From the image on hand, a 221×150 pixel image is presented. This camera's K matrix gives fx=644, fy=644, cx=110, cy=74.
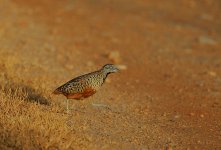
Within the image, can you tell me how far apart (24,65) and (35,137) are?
4.67 m

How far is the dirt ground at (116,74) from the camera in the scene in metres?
8.30

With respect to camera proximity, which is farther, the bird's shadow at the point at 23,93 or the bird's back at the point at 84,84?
the bird's shadow at the point at 23,93

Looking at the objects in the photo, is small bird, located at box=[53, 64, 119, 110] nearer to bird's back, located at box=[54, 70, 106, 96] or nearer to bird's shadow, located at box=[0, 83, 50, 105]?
bird's back, located at box=[54, 70, 106, 96]

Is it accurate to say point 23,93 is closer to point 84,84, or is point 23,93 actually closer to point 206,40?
point 84,84

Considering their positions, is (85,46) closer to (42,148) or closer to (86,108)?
(86,108)

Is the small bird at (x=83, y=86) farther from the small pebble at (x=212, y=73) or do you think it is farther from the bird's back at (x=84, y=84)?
the small pebble at (x=212, y=73)

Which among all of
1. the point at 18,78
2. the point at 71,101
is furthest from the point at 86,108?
the point at 18,78

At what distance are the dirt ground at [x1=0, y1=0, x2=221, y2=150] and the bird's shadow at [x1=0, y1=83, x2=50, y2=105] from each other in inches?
0.7

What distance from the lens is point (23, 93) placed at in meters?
9.70

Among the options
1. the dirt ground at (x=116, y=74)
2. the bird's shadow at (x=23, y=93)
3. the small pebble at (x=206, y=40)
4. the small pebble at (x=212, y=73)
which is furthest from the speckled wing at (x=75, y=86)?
the small pebble at (x=206, y=40)

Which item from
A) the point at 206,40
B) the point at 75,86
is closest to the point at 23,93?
the point at 75,86

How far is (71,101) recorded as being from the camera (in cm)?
1016

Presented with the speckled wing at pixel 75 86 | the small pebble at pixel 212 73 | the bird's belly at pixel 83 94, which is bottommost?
the bird's belly at pixel 83 94

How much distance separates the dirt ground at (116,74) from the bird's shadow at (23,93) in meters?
0.02
